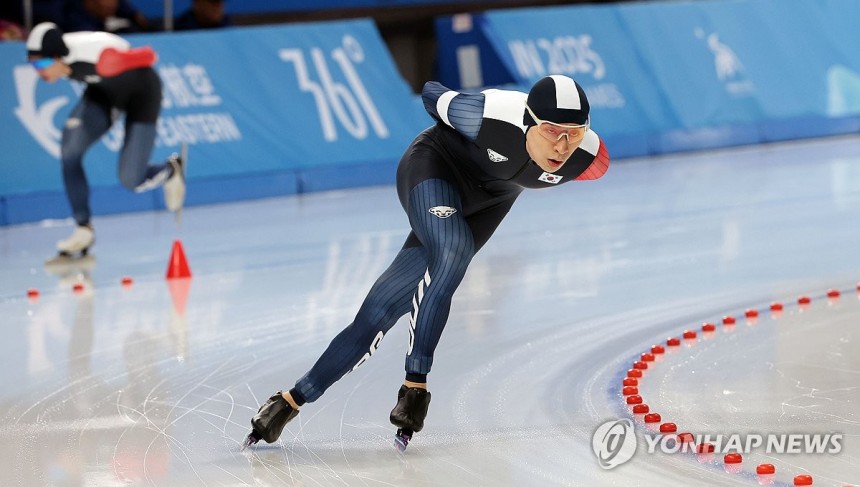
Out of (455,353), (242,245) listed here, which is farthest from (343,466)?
(242,245)

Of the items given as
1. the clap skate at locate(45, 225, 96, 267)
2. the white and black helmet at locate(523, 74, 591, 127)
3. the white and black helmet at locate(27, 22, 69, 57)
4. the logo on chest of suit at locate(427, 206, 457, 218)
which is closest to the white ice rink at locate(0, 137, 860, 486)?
the clap skate at locate(45, 225, 96, 267)

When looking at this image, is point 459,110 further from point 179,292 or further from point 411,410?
point 179,292

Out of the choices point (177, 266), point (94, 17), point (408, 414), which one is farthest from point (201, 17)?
point (408, 414)

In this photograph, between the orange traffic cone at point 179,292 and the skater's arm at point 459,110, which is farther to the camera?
the orange traffic cone at point 179,292

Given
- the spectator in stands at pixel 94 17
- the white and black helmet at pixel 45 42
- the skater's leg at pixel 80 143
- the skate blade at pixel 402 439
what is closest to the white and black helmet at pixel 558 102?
the skate blade at pixel 402 439

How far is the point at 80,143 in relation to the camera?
7.94 metres

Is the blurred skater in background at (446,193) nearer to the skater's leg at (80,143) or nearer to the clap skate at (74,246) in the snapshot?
the clap skate at (74,246)

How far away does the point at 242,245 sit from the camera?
8.23m

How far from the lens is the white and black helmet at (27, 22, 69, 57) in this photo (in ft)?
24.5

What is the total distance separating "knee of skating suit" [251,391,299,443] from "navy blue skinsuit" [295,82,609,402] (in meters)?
0.06

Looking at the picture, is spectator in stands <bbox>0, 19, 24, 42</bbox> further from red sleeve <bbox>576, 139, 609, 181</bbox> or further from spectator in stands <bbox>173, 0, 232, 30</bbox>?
red sleeve <bbox>576, 139, 609, 181</bbox>

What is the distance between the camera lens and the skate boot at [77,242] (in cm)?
783

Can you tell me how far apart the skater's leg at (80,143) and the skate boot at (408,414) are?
15.9ft

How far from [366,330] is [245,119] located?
23.6 feet
